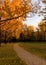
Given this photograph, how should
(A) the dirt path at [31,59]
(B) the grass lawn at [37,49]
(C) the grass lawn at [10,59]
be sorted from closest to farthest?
1. (A) the dirt path at [31,59]
2. (C) the grass lawn at [10,59]
3. (B) the grass lawn at [37,49]

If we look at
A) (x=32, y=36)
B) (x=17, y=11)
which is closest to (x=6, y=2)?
(x=17, y=11)

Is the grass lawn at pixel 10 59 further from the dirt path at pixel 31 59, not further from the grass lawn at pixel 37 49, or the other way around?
the grass lawn at pixel 37 49

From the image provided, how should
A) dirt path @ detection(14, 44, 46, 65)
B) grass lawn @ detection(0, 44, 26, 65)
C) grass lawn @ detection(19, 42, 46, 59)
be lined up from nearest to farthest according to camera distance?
dirt path @ detection(14, 44, 46, 65) < grass lawn @ detection(0, 44, 26, 65) < grass lawn @ detection(19, 42, 46, 59)

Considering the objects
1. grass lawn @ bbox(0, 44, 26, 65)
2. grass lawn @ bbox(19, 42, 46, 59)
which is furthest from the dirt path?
grass lawn @ bbox(19, 42, 46, 59)

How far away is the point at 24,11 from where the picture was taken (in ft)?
56.3

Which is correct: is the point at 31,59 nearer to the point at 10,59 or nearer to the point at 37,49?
the point at 10,59

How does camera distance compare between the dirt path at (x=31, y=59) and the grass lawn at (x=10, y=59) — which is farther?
the grass lawn at (x=10, y=59)

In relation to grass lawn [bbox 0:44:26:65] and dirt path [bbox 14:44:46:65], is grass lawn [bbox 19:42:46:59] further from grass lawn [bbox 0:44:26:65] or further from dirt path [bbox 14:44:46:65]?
grass lawn [bbox 0:44:26:65]

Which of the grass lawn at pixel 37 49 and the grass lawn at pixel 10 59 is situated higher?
the grass lawn at pixel 10 59

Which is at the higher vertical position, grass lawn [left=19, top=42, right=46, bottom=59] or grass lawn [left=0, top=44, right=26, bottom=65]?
grass lawn [left=0, top=44, right=26, bottom=65]

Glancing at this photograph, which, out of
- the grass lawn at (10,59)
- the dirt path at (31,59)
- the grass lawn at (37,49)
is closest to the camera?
the dirt path at (31,59)

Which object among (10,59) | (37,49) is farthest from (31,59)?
(37,49)

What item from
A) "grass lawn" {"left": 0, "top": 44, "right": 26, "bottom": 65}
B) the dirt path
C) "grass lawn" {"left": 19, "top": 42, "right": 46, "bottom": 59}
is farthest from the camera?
"grass lawn" {"left": 19, "top": 42, "right": 46, "bottom": 59}

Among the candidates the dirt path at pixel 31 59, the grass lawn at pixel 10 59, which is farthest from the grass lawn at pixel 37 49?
the grass lawn at pixel 10 59
